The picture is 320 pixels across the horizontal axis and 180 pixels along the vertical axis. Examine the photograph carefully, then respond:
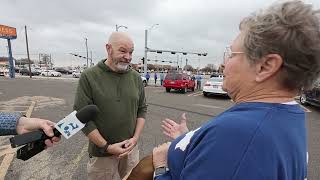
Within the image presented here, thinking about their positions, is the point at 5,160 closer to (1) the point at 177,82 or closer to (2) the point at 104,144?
(2) the point at 104,144

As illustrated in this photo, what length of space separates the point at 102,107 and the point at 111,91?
0.54 ft

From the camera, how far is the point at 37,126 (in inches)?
83.9

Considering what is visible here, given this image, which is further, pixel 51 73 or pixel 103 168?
pixel 51 73

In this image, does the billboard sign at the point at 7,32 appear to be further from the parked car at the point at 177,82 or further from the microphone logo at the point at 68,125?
the microphone logo at the point at 68,125

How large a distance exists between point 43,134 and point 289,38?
1.35m

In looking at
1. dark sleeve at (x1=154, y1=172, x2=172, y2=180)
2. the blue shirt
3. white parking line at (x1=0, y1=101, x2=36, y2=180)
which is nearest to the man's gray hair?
the blue shirt

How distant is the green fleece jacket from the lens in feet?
9.91

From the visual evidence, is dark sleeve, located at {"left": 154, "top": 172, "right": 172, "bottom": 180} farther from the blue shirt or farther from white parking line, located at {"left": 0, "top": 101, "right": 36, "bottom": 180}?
white parking line, located at {"left": 0, "top": 101, "right": 36, "bottom": 180}

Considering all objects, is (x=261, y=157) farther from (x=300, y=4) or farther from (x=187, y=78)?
(x=187, y=78)

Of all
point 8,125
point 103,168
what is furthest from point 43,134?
point 103,168

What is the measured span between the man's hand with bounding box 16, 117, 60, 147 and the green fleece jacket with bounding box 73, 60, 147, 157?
628 millimetres

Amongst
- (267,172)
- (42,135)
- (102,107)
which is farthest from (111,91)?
(267,172)

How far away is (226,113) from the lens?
134 centimetres

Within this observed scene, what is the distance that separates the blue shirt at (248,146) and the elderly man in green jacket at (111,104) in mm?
1743
